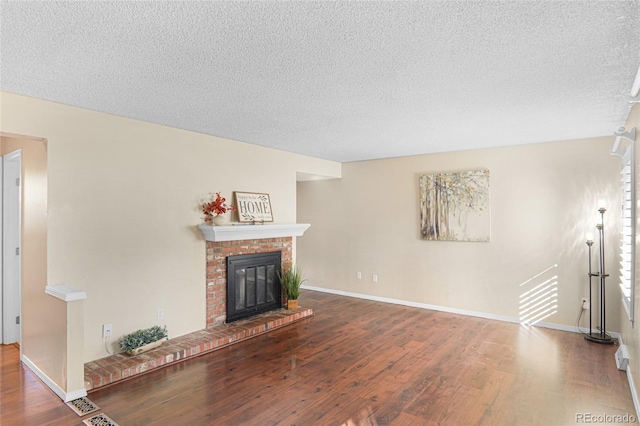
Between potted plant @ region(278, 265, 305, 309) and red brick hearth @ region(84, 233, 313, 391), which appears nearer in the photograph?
red brick hearth @ region(84, 233, 313, 391)

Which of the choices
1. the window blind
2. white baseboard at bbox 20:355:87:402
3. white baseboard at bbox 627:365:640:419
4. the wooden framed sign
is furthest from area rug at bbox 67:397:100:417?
the window blind

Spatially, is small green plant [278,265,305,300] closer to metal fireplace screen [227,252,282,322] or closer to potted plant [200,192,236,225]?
metal fireplace screen [227,252,282,322]

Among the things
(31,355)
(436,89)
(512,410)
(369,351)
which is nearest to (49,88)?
(31,355)

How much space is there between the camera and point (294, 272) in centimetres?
586

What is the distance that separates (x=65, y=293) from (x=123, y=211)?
3.37ft

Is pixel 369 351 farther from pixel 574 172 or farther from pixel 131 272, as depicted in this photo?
pixel 574 172

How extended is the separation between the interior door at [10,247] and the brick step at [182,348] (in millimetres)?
1607

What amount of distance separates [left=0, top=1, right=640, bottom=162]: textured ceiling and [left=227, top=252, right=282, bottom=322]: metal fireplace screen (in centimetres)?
198

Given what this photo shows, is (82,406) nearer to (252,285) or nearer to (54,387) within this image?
(54,387)

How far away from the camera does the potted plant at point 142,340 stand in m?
3.55

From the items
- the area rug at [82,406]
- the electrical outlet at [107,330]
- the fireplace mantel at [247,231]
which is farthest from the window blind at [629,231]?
the electrical outlet at [107,330]

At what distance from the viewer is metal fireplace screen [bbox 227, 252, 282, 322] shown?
4.70 meters

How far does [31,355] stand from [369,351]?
3.47 m

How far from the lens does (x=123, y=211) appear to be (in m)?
3.67
